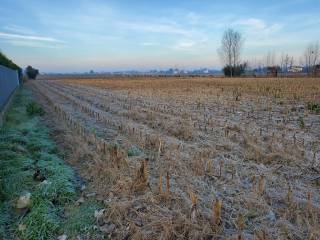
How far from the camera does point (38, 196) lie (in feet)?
13.9

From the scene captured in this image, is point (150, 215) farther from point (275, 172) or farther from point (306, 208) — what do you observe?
point (275, 172)

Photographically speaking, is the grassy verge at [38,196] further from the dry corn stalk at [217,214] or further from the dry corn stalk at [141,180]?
the dry corn stalk at [217,214]

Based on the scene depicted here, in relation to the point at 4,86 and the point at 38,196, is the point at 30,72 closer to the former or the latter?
the point at 4,86

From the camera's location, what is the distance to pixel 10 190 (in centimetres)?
454

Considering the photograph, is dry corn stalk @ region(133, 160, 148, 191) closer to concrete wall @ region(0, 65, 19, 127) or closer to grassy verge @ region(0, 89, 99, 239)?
grassy verge @ region(0, 89, 99, 239)

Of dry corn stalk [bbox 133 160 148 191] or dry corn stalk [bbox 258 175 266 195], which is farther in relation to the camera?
dry corn stalk [bbox 133 160 148 191]

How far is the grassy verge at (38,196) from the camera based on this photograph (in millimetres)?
3590

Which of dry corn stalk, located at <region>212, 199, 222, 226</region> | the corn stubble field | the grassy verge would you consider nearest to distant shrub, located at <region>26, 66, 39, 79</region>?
the corn stubble field

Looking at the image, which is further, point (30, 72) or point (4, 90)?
point (30, 72)

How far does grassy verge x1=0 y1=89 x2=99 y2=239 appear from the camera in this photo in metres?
3.59

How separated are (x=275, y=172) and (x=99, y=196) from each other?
9.34ft

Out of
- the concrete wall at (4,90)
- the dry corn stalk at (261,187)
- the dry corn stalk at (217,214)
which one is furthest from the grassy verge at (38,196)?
the concrete wall at (4,90)

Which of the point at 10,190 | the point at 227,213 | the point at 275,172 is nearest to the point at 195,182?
the point at 227,213

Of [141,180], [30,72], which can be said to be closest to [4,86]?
[141,180]
